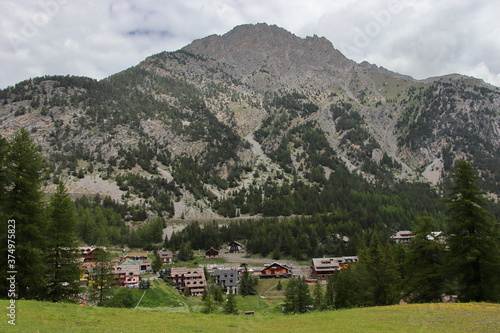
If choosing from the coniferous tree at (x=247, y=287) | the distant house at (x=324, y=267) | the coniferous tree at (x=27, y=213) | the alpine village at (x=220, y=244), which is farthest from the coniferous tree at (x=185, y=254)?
the coniferous tree at (x=27, y=213)

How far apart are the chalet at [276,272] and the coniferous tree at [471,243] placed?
70.4 m

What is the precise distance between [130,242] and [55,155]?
94556 mm

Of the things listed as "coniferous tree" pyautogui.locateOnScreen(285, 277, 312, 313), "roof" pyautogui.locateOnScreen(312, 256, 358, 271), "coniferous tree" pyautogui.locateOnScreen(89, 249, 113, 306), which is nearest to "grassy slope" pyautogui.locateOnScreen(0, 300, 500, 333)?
"coniferous tree" pyautogui.locateOnScreen(89, 249, 113, 306)

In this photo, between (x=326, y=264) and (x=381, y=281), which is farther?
(x=326, y=264)

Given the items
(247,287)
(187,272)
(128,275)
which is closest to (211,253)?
(187,272)

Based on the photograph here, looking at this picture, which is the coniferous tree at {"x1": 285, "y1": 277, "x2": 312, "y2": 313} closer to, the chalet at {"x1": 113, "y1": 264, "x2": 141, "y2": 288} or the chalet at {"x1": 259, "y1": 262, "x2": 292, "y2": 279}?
the chalet at {"x1": 113, "y1": 264, "x2": 141, "y2": 288}

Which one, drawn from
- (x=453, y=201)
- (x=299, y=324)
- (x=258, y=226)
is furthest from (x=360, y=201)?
(x=299, y=324)

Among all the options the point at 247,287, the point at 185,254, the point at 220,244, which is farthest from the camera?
the point at 220,244

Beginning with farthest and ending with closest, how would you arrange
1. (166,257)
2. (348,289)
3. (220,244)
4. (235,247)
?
(220,244) < (235,247) < (166,257) < (348,289)

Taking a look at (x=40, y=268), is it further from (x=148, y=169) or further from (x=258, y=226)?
(x=148, y=169)

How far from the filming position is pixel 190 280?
82.0m

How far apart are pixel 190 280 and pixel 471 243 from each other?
6692 cm

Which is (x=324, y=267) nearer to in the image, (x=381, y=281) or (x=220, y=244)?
(x=220, y=244)

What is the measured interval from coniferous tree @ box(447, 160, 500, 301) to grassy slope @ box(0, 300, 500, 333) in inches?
239
